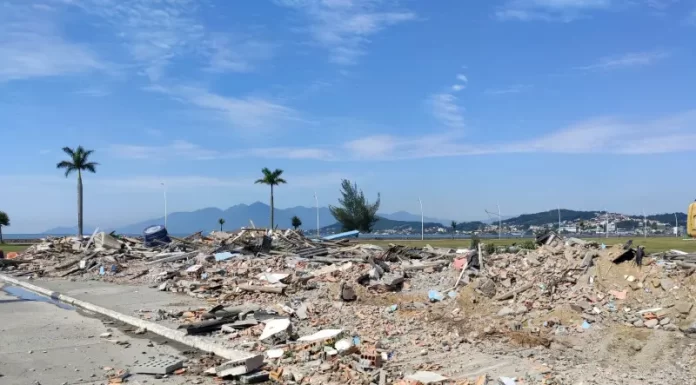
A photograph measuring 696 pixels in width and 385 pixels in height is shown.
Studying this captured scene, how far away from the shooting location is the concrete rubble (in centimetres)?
730

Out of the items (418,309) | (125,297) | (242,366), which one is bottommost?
(125,297)

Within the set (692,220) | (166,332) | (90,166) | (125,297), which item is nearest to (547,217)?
(90,166)

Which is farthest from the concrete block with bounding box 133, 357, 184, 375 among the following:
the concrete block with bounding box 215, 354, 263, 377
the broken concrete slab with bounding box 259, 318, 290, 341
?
the broken concrete slab with bounding box 259, 318, 290, 341

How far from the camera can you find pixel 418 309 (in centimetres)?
1184

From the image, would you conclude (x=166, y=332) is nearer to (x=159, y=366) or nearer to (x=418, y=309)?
(x=159, y=366)

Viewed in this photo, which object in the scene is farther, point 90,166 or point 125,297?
point 90,166

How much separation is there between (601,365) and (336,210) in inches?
2923

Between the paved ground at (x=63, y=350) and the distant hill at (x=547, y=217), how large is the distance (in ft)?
450

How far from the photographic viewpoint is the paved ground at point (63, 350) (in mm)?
7371

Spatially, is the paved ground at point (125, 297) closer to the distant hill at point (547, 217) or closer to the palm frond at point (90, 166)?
the palm frond at point (90, 166)

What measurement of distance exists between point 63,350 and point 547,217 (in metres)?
161

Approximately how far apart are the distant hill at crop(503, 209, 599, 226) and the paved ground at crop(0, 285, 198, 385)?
137 m

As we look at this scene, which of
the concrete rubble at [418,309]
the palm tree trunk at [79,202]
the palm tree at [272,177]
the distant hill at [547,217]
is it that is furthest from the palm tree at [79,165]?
the distant hill at [547,217]

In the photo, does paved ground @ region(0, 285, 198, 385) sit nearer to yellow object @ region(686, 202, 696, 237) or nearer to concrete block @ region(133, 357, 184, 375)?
concrete block @ region(133, 357, 184, 375)
